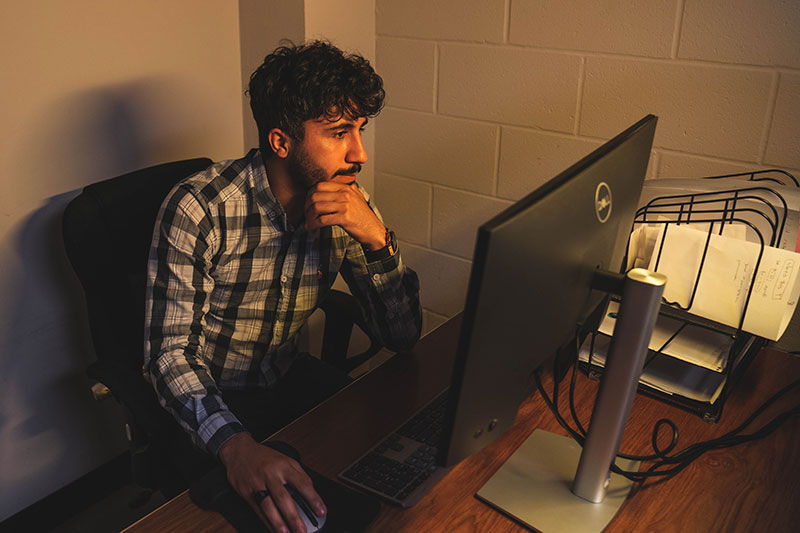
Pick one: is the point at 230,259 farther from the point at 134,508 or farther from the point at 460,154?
the point at 134,508

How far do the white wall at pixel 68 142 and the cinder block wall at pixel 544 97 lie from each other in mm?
563

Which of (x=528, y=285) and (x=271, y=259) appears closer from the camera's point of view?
(x=528, y=285)

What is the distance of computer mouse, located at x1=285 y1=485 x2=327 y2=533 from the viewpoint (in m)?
0.92

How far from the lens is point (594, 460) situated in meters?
0.96

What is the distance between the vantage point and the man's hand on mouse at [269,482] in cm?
93

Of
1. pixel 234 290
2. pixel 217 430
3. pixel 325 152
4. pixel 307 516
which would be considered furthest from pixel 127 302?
pixel 307 516

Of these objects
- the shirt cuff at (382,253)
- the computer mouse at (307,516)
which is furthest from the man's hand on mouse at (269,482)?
the shirt cuff at (382,253)

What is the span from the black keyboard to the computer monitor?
0.73 ft

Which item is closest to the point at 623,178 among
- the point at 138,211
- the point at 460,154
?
the point at 138,211

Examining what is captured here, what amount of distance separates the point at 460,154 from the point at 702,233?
0.89 meters

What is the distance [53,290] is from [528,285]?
4.89 ft

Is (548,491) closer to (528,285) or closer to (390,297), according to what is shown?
(528,285)

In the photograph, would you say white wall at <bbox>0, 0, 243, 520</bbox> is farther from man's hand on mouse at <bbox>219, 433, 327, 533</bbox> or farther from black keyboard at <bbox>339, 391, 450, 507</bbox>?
black keyboard at <bbox>339, 391, 450, 507</bbox>

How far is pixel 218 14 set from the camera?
1915 millimetres
